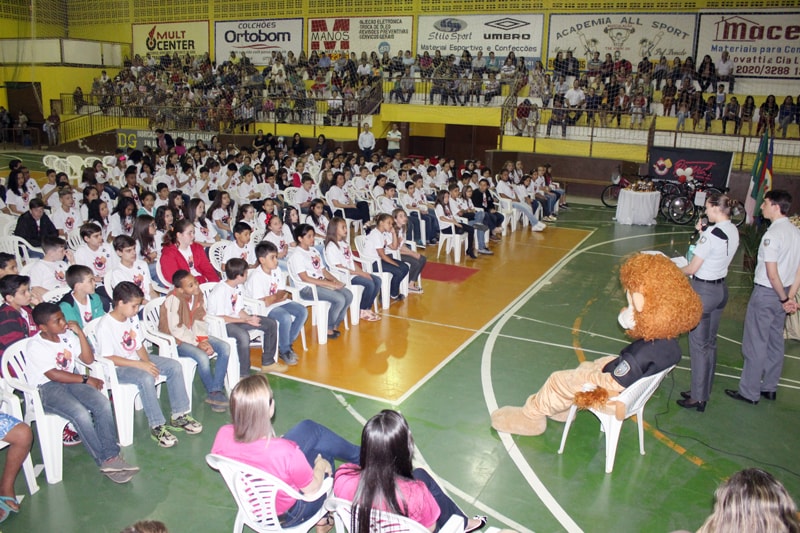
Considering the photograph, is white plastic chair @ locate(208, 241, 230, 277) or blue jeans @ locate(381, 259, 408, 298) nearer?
white plastic chair @ locate(208, 241, 230, 277)

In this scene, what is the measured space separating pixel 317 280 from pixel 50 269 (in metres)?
2.48

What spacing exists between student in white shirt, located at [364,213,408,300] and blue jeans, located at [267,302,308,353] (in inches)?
70.2

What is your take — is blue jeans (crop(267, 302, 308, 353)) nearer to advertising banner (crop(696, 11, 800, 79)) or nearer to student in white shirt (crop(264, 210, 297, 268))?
student in white shirt (crop(264, 210, 297, 268))

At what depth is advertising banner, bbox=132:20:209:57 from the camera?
26656mm

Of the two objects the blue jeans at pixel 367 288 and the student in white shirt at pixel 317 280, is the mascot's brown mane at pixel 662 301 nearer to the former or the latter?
the student in white shirt at pixel 317 280

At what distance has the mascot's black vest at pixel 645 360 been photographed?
422cm

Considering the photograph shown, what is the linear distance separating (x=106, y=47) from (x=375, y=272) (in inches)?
1007

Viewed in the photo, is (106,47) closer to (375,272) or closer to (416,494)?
(375,272)

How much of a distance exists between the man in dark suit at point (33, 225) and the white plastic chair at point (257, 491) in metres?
5.78

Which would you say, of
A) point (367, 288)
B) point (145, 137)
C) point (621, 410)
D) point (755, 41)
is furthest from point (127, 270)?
point (755, 41)

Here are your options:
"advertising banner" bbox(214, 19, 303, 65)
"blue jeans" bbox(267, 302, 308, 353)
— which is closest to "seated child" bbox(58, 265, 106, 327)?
"blue jeans" bbox(267, 302, 308, 353)

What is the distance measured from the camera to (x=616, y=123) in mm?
17672

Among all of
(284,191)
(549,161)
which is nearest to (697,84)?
(549,161)

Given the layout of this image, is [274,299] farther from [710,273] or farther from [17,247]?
[710,273]
